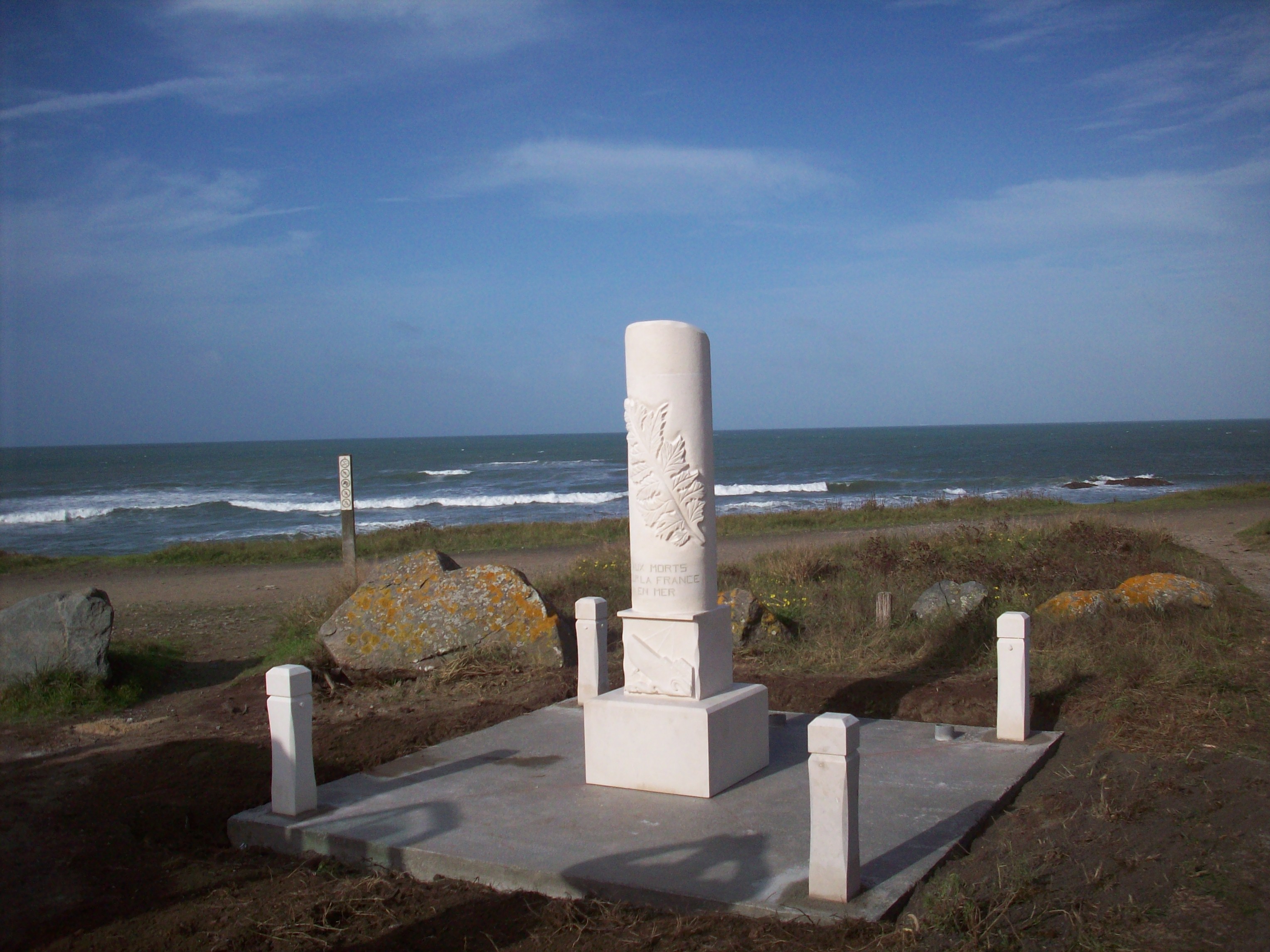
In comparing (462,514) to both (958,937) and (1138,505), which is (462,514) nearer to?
(1138,505)

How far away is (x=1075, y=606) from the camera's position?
917 centimetres

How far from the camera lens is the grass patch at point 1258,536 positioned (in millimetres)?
16062

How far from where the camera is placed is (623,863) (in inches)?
177

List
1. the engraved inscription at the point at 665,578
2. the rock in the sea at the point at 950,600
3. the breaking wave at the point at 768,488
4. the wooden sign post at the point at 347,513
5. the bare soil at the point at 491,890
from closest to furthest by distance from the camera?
1. the bare soil at the point at 491,890
2. the engraved inscription at the point at 665,578
3. the rock in the sea at the point at 950,600
4. the wooden sign post at the point at 347,513
5. the breaking wave at the point at 768,488

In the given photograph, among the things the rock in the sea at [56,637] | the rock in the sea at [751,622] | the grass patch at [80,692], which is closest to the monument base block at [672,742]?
the rock in the sea at [751,622]

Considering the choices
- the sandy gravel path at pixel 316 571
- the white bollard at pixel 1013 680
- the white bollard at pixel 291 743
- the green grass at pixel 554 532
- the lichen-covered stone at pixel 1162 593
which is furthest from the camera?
the green grass at pixel 554 532

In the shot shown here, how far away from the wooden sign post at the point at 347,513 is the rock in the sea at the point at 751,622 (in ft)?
15.6

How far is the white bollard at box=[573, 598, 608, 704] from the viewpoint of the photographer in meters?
7.46

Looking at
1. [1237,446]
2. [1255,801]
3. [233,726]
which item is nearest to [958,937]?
[1255,801]

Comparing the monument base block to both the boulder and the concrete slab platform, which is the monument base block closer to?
the concrete slab platform

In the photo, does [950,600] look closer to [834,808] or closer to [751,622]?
[751,622]

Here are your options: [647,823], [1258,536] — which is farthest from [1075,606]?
[1258,536]

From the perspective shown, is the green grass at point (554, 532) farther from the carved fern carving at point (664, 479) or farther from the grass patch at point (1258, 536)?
the carved fern carving at point (664, 479)

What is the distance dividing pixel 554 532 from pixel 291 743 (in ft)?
63.2
